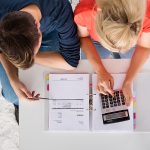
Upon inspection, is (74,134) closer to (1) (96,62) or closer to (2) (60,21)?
(1) (96,62)

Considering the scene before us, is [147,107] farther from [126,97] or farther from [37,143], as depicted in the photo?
[37,143]

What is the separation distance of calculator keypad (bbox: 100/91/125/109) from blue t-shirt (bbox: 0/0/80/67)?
17 centimetres

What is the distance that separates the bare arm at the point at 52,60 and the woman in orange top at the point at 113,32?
9cm

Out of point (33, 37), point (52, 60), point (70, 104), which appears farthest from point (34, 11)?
point (70, 104)

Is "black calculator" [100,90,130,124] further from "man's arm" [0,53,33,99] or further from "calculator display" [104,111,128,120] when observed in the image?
"man's arm" [0,53,33,99]

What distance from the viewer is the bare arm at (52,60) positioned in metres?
1.15

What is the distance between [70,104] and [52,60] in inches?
7.1

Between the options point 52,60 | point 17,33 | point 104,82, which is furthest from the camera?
point 52,60

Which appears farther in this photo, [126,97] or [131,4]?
[126,97]

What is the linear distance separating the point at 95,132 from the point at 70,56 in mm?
288

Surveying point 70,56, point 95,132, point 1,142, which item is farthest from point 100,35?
point 1,142

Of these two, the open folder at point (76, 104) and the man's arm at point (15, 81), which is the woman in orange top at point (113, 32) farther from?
the man's arm at point (15, 81)

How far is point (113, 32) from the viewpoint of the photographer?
93cm

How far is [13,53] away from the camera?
923mm
